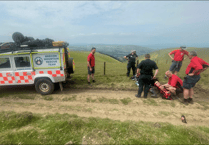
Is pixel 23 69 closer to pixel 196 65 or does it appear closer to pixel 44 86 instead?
pixel 44 86

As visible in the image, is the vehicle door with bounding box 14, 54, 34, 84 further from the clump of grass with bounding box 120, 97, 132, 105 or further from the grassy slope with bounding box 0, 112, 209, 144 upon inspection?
the clump of grass with bounding box 120, 97, 132, 105

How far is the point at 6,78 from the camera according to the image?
5617mm

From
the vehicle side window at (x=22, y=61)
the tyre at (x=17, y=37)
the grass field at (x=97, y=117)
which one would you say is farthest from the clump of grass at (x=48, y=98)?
the tyre at (x=17, y=37)

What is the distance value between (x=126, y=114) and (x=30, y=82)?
5.12 meters

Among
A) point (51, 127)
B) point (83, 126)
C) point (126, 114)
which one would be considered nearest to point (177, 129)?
point (126, 114)

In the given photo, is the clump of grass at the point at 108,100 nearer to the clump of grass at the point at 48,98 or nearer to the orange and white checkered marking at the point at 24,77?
the clump of grass at the point at 48,98

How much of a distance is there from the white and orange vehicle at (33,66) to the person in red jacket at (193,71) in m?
5.98

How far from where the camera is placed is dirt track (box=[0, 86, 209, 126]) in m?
4.08

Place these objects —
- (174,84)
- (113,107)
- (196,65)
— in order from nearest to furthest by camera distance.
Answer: (196,65) < (113,107) < (174,84)

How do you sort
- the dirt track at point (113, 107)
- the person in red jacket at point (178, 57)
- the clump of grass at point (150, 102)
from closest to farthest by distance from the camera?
the dirt track at point (113, 107) → the clump of grass at point (150, 102) → the person in red jacket at point (178, 57)

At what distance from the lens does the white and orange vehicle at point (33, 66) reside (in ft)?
18.0

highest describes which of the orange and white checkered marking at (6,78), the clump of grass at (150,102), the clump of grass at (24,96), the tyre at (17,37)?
the tyre at (17,37)

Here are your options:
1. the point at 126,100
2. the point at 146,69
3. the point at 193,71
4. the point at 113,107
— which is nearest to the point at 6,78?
the point at 113,107

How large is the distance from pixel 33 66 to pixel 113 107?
14.8 ft
